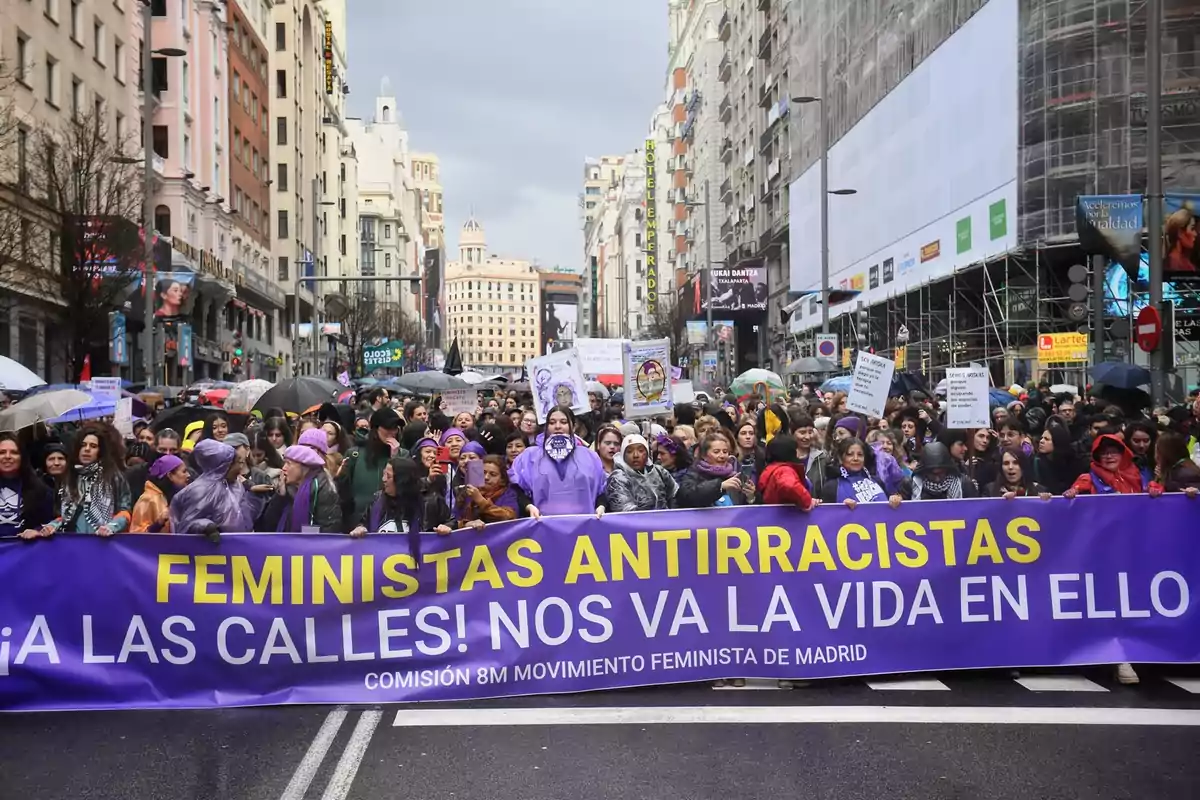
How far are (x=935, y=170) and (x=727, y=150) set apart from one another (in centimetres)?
4430

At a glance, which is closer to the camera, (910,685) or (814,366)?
(910,685)

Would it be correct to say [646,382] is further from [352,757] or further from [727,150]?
[727,150]

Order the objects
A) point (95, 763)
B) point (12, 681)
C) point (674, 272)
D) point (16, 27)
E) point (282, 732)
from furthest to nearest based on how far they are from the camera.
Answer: point (674, 272), point (16, 27), point (12, 681), point (282, 732), point (95, 763)

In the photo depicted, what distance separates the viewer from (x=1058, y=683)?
784 cm

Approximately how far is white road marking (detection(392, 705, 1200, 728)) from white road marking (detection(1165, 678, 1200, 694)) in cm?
54

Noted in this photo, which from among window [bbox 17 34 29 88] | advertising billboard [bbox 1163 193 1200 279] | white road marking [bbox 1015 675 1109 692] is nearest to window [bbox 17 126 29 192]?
window [bbox 17 34 29 88]

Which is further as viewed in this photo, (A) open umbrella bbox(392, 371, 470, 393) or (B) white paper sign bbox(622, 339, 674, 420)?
(A) open umbrella bbox(392, 371, 470, 393)

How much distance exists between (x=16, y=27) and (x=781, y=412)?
24117 mm

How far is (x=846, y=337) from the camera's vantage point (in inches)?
2114

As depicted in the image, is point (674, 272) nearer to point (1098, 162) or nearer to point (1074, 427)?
point (1098, 162)

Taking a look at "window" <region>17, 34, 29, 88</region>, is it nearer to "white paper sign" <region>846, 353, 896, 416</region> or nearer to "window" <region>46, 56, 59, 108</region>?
"window" <region>46, 56, 59, 108</region>

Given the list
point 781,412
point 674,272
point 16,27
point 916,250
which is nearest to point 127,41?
point 16,27

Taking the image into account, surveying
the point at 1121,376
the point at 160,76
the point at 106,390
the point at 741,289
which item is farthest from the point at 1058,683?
the point at 741,289

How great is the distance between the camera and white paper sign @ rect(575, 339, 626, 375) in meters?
30.5
